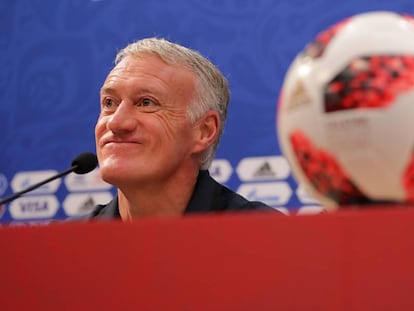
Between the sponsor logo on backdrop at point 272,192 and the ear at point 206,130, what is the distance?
42cm

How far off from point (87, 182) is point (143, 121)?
→ 668mm

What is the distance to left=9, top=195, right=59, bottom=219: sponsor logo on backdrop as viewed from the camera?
2.03m

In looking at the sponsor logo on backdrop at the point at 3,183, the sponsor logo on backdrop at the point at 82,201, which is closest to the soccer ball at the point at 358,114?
the sponsor logo on backdrop at the point at 82,201

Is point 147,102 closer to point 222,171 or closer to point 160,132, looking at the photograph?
point 160,132

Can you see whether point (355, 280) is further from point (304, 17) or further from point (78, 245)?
point (304, 17)

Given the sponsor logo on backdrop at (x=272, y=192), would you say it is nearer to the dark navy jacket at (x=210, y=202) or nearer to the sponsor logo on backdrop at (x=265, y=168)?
the sponsor logo on backdrop at (x=265, y=168)

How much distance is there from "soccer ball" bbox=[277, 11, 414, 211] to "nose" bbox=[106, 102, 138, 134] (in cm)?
74

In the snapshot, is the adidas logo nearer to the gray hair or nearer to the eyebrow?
the gray hair

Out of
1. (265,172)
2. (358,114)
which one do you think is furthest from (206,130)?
(358,114)

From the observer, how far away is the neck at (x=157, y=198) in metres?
1.40

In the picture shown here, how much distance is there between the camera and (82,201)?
2.02 metres

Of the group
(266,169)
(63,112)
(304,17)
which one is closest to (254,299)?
(266,169)

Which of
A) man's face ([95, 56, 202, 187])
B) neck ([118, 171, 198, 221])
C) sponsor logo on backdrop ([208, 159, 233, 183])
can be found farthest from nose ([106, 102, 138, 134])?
sponsor logo on backdrop ([208, 159, 233, 183])

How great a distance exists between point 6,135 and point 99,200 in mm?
329
